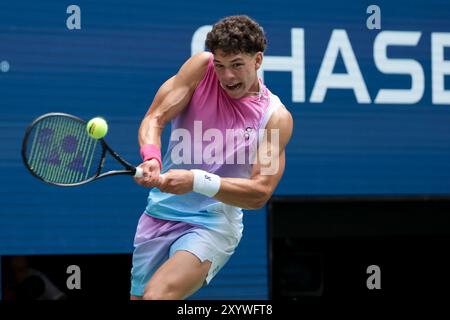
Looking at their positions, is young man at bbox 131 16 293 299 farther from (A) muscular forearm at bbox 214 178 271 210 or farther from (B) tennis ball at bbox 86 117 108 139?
(B) tennis ball at bbox 86 117 108 139

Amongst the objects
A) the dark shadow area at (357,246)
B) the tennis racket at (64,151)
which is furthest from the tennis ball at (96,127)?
the dark shadow area at (357,246)

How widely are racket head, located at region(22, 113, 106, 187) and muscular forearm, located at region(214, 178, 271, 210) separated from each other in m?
0.52

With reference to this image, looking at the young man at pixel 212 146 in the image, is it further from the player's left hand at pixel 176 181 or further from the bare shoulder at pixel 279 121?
the player's left hand at pixel 176 181

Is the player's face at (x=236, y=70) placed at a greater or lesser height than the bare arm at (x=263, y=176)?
greater

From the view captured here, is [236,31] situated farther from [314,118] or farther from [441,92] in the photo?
[441,92]

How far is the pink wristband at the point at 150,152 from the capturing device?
3.92 meters

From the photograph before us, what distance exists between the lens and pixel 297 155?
17.9 ft

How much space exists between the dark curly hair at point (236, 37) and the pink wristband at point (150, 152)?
49 cm

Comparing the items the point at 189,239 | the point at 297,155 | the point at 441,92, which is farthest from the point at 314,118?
the point at 189,239

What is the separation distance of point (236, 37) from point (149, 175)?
2.37ft

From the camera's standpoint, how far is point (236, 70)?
4.13 m
